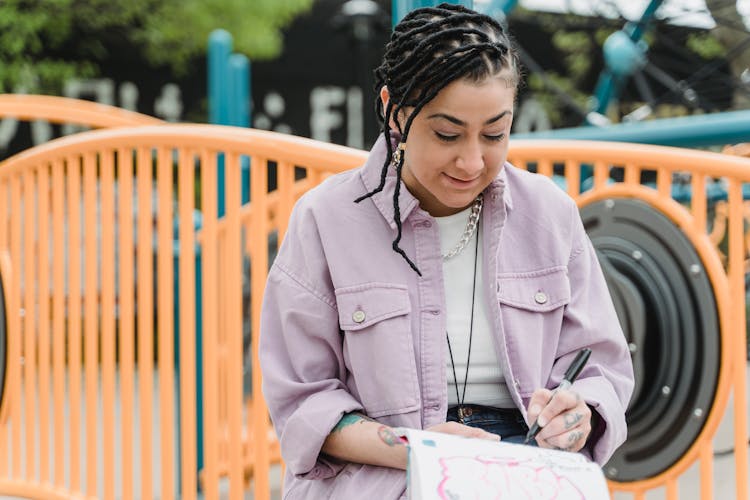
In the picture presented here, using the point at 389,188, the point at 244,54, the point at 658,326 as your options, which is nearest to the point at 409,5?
the point at 389,188

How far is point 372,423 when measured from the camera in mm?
1664

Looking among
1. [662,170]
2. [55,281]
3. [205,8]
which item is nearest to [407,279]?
[662,170]

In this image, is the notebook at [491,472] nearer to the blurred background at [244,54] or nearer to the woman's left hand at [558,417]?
the woman's left hand at [558,417]

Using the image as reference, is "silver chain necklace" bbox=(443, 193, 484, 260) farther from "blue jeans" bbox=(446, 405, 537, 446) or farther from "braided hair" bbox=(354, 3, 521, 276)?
"blue jeans" bbox=(446, 405, 537, 446)

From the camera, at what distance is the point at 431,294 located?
173cm

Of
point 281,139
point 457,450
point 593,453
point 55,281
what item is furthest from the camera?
point 55,281

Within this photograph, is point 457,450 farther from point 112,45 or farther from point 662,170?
point 112,45

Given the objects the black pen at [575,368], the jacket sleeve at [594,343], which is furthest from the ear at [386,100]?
the black pen at [575,368]

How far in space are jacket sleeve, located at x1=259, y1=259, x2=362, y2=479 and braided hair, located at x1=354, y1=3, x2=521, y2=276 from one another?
18cm

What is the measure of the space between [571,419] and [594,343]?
24cm

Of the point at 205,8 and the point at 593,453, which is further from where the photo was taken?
the point at 205,8

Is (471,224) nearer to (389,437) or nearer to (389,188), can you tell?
(389,188)

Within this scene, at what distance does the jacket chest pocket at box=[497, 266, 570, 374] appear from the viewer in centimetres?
174

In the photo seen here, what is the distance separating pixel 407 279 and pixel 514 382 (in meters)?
0.25
